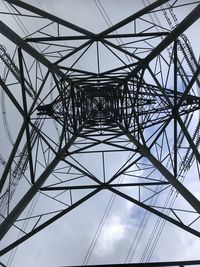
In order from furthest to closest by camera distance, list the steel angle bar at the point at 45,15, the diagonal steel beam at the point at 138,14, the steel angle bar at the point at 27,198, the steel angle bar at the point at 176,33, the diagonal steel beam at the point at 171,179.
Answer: the steel angle bar at the point at 45,15
the diagonal steel beam at the point at 138,14
the steel angle bar at the point at 176,33
the steel angle bar at the point at 27,198
the diagonal steel beam at the point at 171,179

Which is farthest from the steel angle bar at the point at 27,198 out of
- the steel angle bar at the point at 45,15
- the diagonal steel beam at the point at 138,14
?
the diagonal steel beam at the point at 138,14

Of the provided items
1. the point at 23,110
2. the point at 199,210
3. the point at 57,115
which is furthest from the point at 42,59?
the point at 199,210

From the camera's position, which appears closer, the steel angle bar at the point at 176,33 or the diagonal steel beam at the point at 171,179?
the diagonal steel beam at the point at 171,179

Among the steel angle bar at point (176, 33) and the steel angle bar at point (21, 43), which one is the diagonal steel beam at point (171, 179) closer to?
the steel angle bar at point (176, 33)

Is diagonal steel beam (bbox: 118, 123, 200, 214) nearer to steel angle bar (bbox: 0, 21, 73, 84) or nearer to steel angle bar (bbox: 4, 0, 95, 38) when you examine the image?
steel angle bar (bbox: 0, 21, 73, 84)

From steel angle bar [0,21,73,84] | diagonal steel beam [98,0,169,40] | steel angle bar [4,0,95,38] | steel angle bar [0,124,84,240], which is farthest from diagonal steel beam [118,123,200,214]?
steel angle bar [4,0,95,38]

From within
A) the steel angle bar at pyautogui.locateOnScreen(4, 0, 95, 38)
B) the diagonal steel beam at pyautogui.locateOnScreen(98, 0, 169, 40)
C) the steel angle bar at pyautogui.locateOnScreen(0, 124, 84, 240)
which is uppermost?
the diagonal steel beam at pyautogui.locateOnScreen(98, 0, 169, 40)

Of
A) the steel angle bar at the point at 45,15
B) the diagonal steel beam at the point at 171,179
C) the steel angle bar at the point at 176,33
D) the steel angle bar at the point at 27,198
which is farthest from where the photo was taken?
the steel angle bar at the point at 45,15

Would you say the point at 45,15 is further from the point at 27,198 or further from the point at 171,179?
the point at 171,179

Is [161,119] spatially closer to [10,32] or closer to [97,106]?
[10,32]

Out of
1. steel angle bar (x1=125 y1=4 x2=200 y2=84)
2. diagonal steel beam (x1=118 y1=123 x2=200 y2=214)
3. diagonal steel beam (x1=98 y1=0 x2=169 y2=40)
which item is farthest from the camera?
diagonal steel beam (x1=98 y1=0 x2=169 y2=40)

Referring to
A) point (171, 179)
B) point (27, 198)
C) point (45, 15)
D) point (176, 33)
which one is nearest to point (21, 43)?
point (45, 15)
